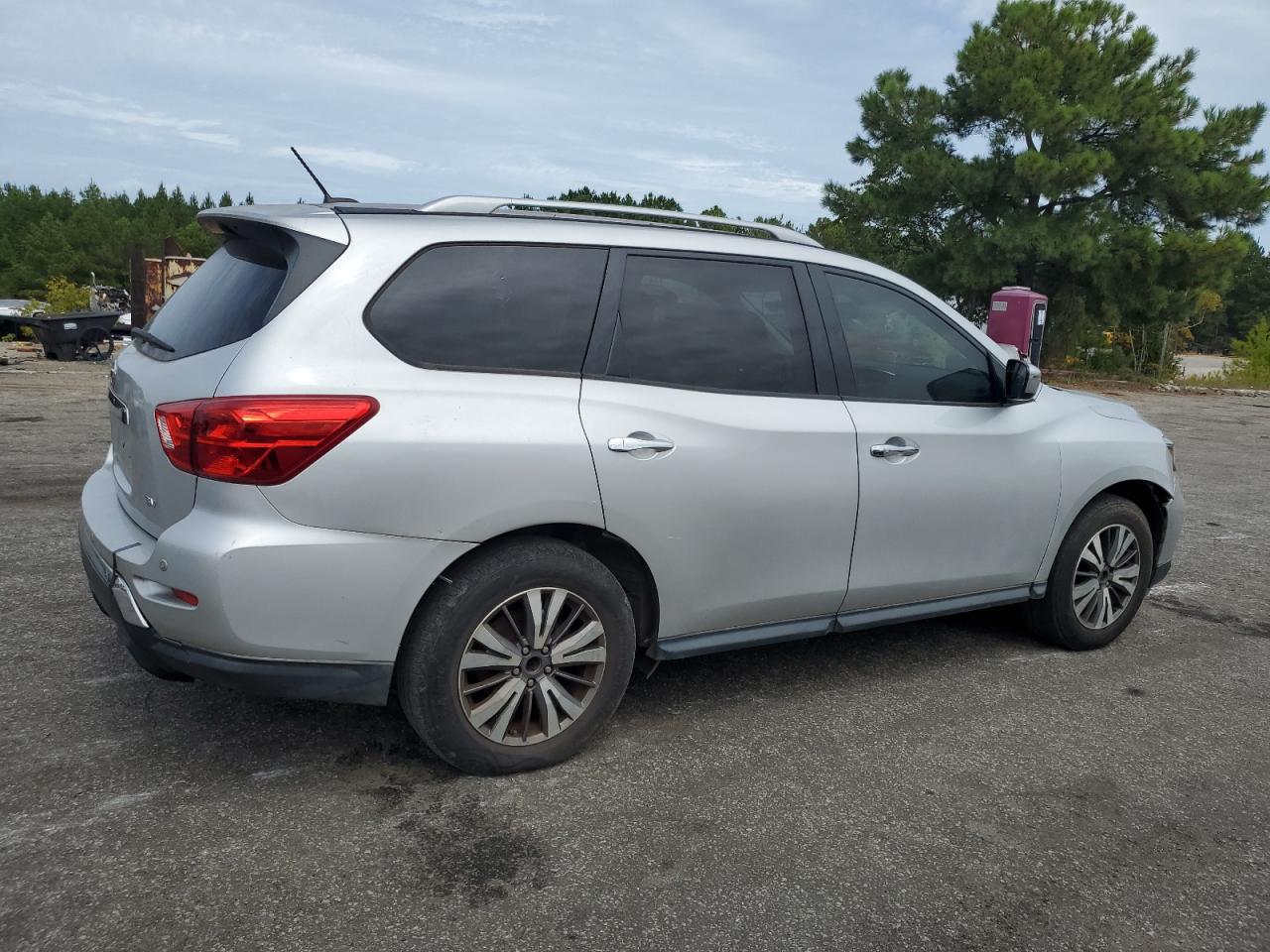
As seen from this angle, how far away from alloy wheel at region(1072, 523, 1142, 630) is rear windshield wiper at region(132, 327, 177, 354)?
365 cm

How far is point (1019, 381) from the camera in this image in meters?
4.31

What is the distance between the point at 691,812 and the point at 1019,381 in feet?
7.25

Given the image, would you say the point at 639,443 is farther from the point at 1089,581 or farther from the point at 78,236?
the point at 78,236

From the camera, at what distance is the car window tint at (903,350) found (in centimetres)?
410

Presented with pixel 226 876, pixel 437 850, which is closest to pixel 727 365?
pixel 437 850

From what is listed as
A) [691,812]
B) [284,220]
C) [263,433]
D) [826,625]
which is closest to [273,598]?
[263,433]

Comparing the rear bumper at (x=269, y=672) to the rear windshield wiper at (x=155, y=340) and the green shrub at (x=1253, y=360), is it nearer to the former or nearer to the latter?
the rear windshield wiper at (x=155, y=340)

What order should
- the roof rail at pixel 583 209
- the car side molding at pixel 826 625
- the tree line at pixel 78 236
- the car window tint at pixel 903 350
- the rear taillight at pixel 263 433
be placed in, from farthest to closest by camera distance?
the tree line at pixel 78 236, the car window tint at pixel 903 350, the car side molding at pixel 826 625, the roof rail at pixel 583 209, the rear taillight at pixel 263 433

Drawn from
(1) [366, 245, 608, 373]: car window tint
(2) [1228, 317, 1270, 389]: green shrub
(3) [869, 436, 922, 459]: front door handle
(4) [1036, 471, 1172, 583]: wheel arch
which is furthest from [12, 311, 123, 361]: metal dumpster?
(2) [1228, 317, 1270, 389]: green shrub

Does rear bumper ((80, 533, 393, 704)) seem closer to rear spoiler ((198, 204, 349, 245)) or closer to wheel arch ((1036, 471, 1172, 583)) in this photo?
rear spoiler ((198, 204, 349, 245))

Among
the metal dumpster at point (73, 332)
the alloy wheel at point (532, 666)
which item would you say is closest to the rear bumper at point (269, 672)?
the alloy wheel at point (532, 666)

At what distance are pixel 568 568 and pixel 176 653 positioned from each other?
3.71 ft

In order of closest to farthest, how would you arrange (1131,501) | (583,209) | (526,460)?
(526,460) → (583,209) → (1131,501)

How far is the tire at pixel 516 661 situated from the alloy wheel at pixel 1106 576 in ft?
7.53
